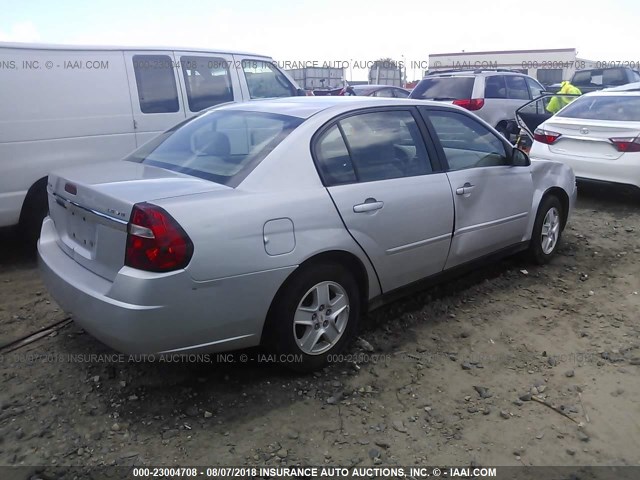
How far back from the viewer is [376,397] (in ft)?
9.88

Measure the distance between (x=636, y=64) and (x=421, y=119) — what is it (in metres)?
24.8

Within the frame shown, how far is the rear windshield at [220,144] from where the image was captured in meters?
3.07

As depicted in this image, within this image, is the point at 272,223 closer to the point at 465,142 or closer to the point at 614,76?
the point at 465,142

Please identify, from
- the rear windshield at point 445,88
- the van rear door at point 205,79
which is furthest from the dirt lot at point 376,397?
the rear windshield at point 445,88

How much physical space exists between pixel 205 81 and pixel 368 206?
3658 mm

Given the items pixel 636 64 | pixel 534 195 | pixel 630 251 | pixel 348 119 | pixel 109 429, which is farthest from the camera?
pixel 636 64

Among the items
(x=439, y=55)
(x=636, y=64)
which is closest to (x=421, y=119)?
(x=636, y=64)

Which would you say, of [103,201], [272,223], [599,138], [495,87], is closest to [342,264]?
[272,223]

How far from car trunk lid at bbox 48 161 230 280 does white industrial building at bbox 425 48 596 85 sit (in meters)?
27.4

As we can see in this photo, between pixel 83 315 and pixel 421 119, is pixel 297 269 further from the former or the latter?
pixel 421 119

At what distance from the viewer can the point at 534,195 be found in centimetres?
461

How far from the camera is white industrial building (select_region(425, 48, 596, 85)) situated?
93.6 feet

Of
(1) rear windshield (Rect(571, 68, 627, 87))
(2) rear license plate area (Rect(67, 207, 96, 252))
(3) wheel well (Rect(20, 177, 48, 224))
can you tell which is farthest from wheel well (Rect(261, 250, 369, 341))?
(1) rear windshield (Rect(571, 68, 627, 87))

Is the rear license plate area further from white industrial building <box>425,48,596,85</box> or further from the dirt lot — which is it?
white industrial building <box>425,48,596,85</box>
